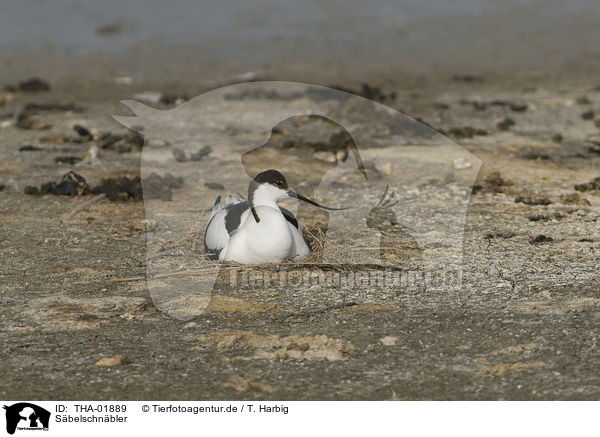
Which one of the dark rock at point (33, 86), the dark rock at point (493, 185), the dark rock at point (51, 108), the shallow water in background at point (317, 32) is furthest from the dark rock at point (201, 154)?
the shallow water in background at point (317, 32)

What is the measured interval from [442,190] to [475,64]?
8.01 meters

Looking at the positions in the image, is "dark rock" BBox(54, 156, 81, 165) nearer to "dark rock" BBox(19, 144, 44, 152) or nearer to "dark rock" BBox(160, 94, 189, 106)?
"dark rock" BBox(19, 144, 44, 152)

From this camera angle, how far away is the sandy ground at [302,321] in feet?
16.0

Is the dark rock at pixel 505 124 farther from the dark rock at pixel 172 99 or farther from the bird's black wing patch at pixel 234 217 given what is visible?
the bird's black wing patch at pixel 234 217

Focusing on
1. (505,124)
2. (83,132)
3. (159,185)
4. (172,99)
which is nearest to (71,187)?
(159,185)

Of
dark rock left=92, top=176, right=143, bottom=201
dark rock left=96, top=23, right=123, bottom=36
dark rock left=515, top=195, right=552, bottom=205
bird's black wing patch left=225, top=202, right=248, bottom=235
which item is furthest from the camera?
dark rock left=96, top=23, right=123, bottom=36

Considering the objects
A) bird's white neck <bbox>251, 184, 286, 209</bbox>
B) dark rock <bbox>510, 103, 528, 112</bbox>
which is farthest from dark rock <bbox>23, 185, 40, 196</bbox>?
dark rock <bbox>510, 103, 528, 112</bbox>

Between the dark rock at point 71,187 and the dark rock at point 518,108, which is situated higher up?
the dark rock at point 518,108

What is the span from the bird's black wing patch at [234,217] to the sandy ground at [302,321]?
0.38 m

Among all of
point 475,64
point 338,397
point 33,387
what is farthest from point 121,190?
point 475,64

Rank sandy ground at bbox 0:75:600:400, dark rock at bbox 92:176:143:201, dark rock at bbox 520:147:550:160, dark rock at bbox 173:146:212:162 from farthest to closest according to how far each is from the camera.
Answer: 1. dark rock at bbox 520:147:550:160
2. dark rock at bbox 173:146:212:162
3. dark rock at bbox 92:176:143:201
4. sandy ground at bbox 0:75:600:400
